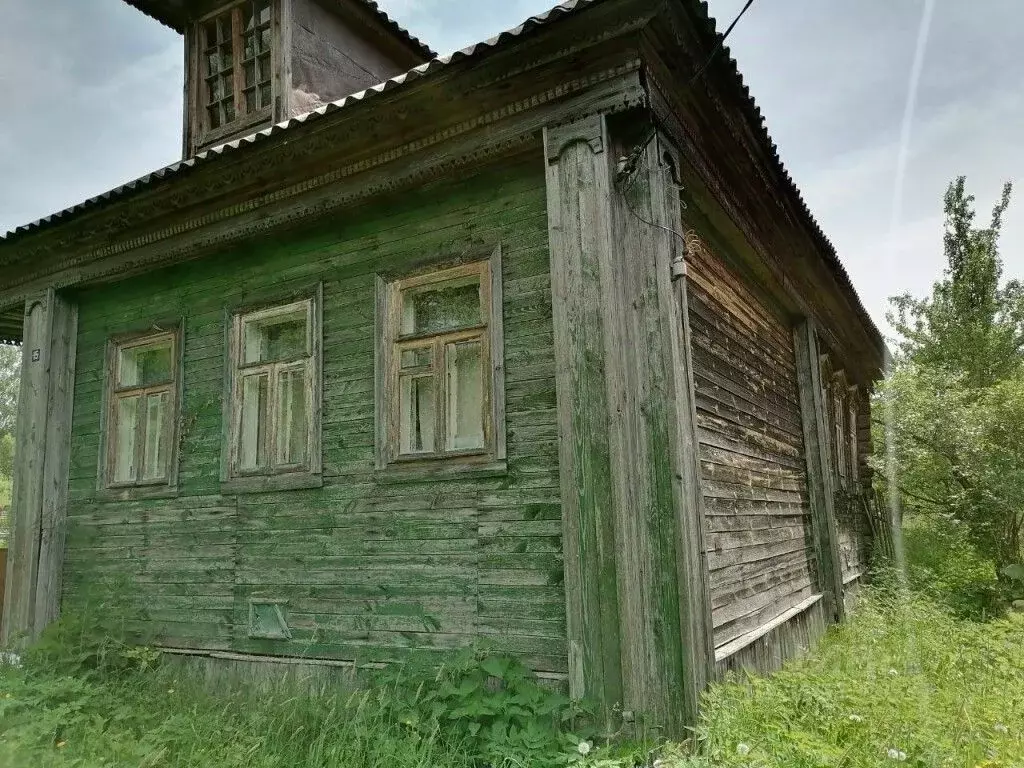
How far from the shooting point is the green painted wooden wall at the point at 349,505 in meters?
4.65

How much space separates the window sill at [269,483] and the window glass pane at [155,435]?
1.04m

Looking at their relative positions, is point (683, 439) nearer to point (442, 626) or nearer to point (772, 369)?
point (442, 626)

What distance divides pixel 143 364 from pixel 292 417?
7.00 feet

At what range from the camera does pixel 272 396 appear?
5.96 m

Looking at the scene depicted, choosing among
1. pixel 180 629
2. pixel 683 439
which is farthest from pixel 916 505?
pixel 180 629

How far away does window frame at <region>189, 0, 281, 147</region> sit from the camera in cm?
790

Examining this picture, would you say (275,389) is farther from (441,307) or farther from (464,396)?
(464,396)

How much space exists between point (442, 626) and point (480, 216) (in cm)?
276

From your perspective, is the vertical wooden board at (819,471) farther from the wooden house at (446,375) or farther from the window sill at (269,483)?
the window sill at (269,483)

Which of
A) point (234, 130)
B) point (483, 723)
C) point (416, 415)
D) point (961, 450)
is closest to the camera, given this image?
point (483, 723)

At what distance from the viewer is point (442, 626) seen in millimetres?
4801

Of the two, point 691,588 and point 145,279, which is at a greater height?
point 145,279

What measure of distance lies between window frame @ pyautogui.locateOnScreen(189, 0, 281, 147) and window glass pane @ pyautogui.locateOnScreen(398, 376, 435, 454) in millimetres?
4128

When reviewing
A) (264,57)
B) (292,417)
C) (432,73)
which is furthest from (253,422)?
(264,57)
